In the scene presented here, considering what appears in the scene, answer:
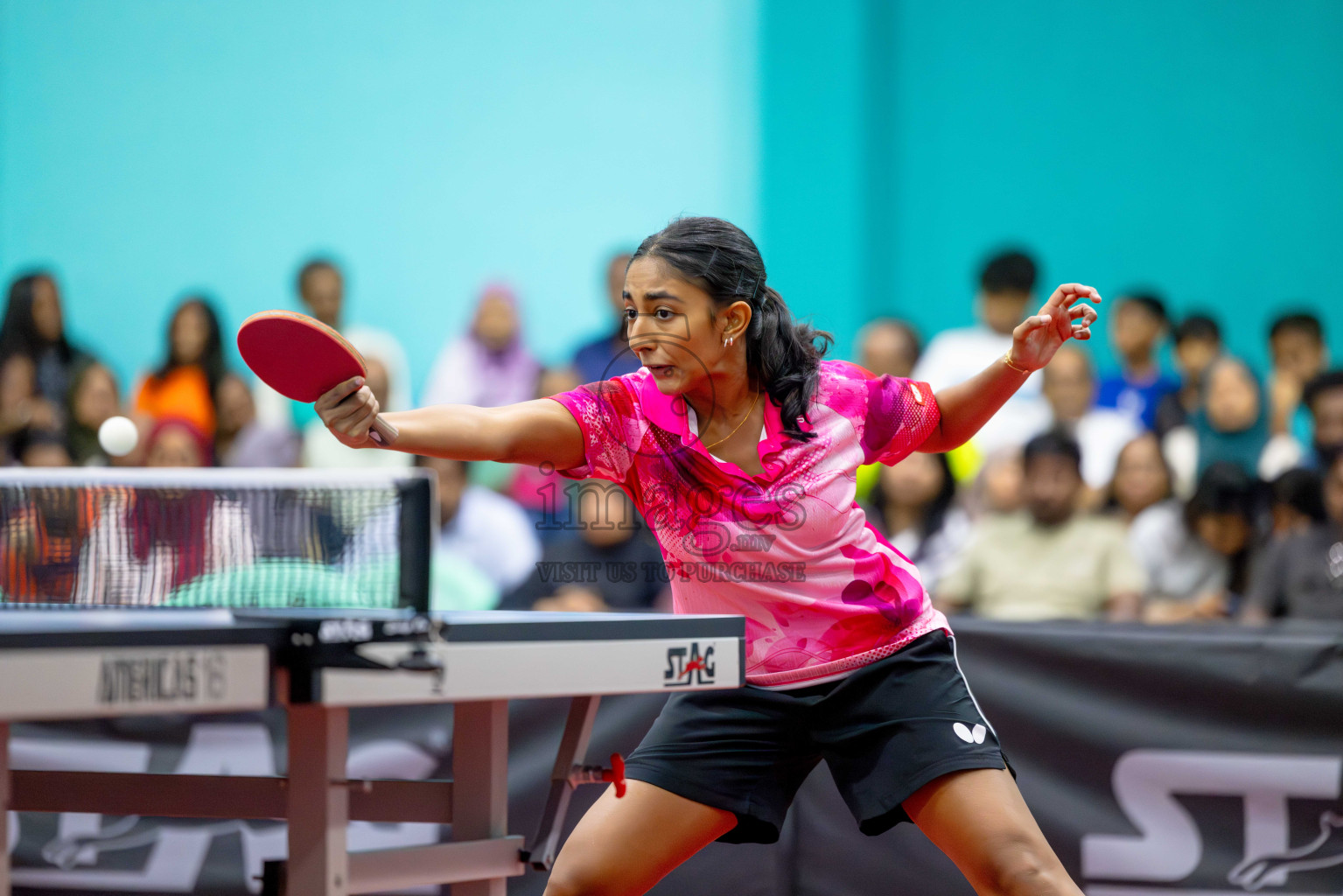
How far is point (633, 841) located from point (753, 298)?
1.15 metres

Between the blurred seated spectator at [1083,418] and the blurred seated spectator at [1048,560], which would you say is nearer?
the blurred seated spectator at [1048,560]

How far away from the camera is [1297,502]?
539 centimetres

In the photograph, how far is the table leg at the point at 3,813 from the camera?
200cm

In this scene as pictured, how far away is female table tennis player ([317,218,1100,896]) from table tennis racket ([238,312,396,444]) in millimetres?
387

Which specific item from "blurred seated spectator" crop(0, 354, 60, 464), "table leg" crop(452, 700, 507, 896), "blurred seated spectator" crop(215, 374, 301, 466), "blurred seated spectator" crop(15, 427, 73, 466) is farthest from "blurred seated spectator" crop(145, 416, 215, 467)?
"table leg" crop(452, 700, 507, 896)

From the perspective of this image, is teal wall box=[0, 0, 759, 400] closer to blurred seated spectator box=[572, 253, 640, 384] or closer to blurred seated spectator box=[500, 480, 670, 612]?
blurred seated spectator box=[572, 253, 640, 384]

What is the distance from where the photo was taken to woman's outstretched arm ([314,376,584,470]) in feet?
7.82

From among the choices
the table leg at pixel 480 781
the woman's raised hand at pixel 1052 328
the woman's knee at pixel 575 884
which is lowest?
the woman's knee at pixel 575 884

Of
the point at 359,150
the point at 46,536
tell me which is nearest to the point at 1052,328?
the point at 46,536

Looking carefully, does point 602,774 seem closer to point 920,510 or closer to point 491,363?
point 920,510

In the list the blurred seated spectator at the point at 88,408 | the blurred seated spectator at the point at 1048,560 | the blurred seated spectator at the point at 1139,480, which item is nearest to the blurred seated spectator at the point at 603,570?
the blurred seated spectator at the point at 1048,560

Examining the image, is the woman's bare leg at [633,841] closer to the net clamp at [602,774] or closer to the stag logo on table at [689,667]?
the net clamp at [602,774]

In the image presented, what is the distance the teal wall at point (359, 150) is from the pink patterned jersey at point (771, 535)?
6.83 metres

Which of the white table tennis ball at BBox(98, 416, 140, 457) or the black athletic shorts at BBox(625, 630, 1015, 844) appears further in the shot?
the white table tennis ball at BBox(98, 416, 140, 457)
